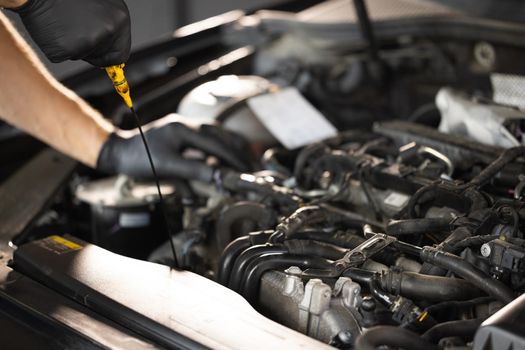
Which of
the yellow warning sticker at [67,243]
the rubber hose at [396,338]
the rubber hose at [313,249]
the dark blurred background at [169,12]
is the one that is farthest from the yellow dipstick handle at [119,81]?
the dark blurred background at [169,12]

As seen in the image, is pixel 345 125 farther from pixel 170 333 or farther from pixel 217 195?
pixel 170 333

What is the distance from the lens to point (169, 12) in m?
5.78

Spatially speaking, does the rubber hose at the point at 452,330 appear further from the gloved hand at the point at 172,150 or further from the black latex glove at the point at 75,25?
the gloved hand at the point at 172,150

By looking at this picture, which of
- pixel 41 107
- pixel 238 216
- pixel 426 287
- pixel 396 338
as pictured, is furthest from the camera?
pixel 41 107

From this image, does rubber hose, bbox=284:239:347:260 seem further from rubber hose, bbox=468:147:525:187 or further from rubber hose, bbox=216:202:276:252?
rubber hose, bbox=468:147:525:187

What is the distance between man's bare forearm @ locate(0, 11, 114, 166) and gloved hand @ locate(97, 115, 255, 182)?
57 mm

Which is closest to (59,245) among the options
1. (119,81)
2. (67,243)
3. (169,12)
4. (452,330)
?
(67,243)

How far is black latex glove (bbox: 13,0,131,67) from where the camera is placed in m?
1.22

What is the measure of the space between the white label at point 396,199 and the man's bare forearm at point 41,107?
0.78 m

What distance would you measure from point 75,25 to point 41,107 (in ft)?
1.91

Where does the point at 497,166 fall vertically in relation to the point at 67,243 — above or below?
below

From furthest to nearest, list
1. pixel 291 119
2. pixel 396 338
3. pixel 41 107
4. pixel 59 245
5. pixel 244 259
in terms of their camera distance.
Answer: pixel 291 119, pixel 41 107, pixel 59 245, pixel 244 259, pixel 396 338

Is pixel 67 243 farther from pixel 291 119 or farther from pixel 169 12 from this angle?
pixel 169 12

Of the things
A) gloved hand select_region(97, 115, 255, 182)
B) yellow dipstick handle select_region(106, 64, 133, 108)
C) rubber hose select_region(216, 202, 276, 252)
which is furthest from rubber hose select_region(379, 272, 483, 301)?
gloved hand select_region(97, 115, 255, 182)
